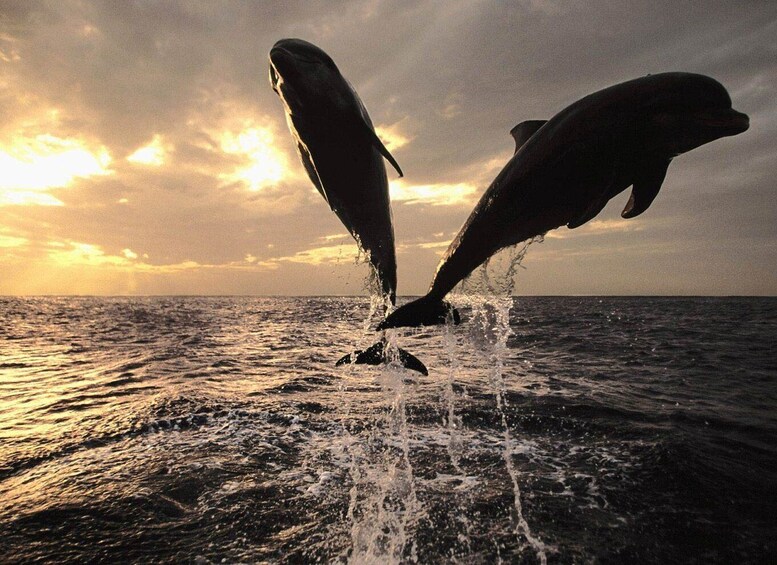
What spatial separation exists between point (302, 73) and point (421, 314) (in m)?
2.68

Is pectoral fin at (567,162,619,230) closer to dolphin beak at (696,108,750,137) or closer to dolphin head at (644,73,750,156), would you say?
dolphin head at (644,73,750,156)

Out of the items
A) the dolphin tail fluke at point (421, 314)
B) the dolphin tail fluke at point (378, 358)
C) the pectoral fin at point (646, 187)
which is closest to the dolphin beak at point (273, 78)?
the dolphin tail fluke at point (421, 314)

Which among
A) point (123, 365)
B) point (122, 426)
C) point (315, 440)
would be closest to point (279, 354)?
point (123, 365)

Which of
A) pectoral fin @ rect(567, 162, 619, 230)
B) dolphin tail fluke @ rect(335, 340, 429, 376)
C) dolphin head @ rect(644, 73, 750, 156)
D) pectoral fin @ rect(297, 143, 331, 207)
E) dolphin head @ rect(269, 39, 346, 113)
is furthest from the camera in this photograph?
dolphin tail fluke @ rect(335, 340, 429, 376)

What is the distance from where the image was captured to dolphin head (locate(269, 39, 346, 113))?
389 centimetres

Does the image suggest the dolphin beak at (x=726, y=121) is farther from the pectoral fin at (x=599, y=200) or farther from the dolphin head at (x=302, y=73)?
the dolphin head at (x=302, y=73)

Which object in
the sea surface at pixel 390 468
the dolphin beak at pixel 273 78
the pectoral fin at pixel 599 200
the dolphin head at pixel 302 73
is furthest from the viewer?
the sea surface at pixel 390 468

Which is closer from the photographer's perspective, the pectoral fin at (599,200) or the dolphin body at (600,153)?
the dolphin body at (600,153)

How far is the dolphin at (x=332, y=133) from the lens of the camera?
3939 millimetres

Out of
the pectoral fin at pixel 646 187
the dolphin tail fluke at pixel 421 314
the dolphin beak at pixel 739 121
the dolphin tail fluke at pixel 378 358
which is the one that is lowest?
the dolphin tail fluke at pixel 378 358

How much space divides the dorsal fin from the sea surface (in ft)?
8.24

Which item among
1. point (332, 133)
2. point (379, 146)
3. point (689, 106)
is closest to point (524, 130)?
point (689, 106)

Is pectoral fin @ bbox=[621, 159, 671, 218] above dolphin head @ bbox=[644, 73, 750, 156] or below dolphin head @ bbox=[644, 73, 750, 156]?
below

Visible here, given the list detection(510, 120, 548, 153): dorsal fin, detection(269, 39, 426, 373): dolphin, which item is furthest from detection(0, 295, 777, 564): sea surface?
detection(510, 120, 548, 153): dorsal fin
